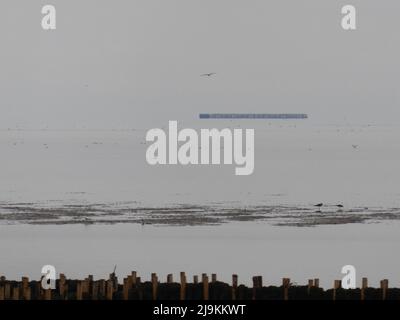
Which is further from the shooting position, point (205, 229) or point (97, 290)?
point (205, 229)

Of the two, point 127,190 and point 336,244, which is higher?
point 127,190

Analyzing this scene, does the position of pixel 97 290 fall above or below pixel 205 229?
below

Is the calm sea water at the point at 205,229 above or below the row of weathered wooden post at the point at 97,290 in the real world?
above

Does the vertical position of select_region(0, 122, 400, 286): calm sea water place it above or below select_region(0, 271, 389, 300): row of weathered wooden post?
above

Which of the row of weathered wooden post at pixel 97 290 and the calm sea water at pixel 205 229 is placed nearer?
the row of weathered wooden post at pixel 97 290

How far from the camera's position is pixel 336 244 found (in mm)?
23266

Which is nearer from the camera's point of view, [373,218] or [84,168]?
[373,218]

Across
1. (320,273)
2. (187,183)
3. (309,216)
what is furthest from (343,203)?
(320,273)

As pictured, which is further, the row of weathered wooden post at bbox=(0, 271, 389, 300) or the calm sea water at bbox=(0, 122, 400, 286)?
the calm sea water at bbox=(0, 122, 400, 286)
